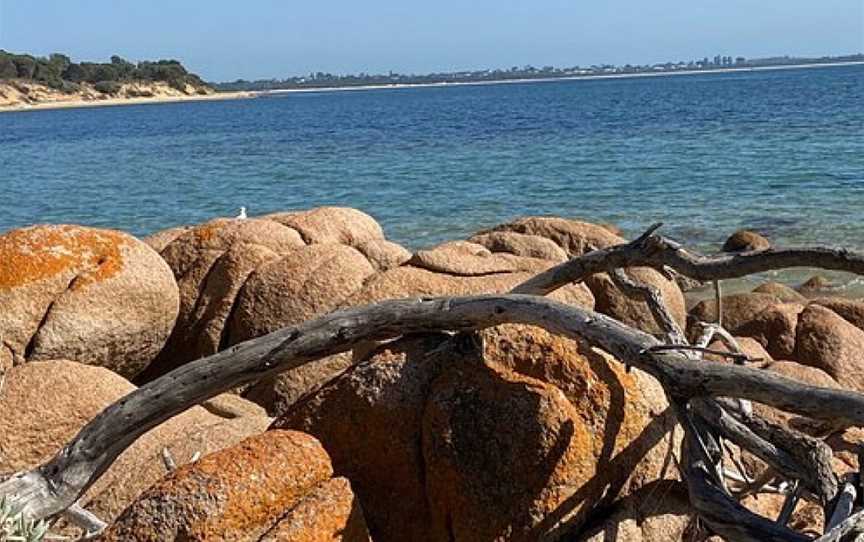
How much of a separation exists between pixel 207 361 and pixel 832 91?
82969mm

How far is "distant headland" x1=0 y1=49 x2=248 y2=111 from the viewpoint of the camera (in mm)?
Result: 126438

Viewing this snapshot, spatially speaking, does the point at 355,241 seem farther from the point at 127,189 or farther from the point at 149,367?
the point at 127,189

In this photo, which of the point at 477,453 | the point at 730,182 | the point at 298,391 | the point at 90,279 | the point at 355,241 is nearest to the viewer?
the point at 477,453

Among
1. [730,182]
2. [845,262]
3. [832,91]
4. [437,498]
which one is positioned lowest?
[832,91]

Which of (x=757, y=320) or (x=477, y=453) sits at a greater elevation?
(x=477, y=453)

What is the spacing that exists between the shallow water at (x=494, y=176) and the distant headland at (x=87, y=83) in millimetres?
74858

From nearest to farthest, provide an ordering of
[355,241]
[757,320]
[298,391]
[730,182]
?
[298,391] → [757,320] → [355,241] → [730,182]

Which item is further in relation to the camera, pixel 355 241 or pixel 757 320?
pixel 355 241

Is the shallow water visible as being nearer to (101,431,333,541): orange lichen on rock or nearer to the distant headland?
(101,431,333,541): orange lichen on rock

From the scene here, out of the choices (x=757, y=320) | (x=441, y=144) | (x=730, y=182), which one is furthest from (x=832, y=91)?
(x=757, y=320)

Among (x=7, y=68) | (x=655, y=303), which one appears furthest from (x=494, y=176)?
(x=7, y=68)

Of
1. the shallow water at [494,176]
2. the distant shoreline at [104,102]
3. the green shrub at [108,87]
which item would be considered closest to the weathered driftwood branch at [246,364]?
the shallow water at [494,176]

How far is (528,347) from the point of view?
511 centimetres

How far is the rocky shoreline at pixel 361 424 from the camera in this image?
176 inches
